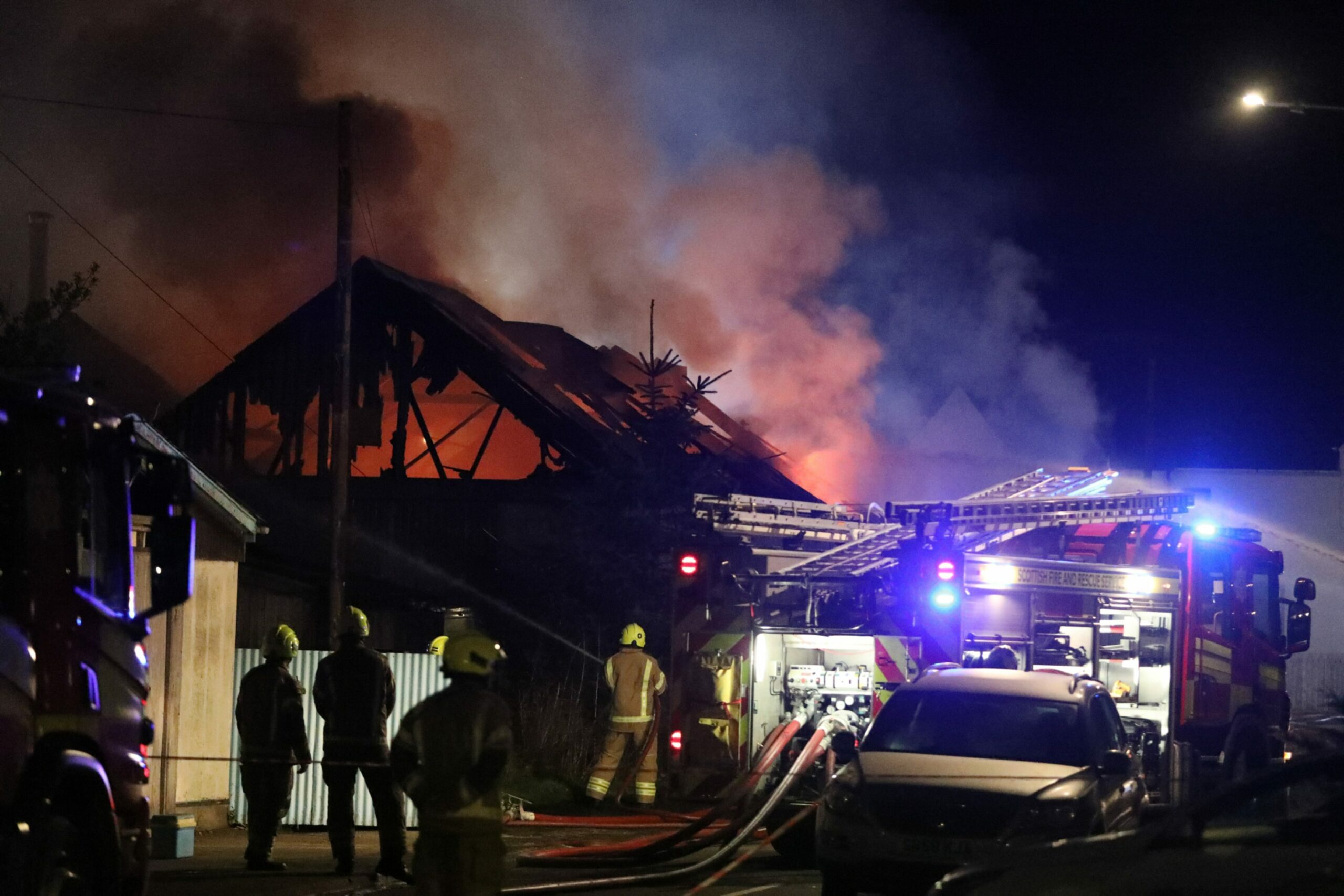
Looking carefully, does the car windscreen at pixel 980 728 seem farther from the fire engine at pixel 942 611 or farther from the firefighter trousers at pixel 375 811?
the firefighter trousers at pixel 375 811

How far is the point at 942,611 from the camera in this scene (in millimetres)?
12656

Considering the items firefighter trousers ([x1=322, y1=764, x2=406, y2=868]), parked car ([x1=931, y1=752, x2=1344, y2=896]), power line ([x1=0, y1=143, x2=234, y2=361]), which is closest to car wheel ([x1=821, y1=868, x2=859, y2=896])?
parked car ([x1=931, y1=752, x2=1344, y2=896])

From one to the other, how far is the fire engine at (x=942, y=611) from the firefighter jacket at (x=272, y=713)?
145 inches

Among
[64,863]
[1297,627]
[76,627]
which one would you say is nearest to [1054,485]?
[1297,627]

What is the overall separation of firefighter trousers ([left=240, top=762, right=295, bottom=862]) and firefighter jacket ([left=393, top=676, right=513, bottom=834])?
399cm

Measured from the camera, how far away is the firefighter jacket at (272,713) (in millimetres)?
10586

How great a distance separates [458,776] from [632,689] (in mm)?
7998

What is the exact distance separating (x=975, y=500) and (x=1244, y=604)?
3.66m

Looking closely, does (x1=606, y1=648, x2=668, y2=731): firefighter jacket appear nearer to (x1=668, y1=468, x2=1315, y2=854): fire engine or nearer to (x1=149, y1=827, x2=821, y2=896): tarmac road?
(x1=668, y1=468, x2=1315, y2=854): fire engine

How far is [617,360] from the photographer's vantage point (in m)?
28.9

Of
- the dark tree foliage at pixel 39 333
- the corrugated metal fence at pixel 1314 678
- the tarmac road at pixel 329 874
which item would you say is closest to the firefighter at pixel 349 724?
the tarmac road at pixel 329 874

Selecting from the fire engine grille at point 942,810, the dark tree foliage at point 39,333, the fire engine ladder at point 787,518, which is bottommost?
the fire engine grille at point 942,810

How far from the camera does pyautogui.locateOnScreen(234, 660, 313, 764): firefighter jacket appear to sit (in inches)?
417

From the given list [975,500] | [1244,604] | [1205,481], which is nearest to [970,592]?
[975,500]
